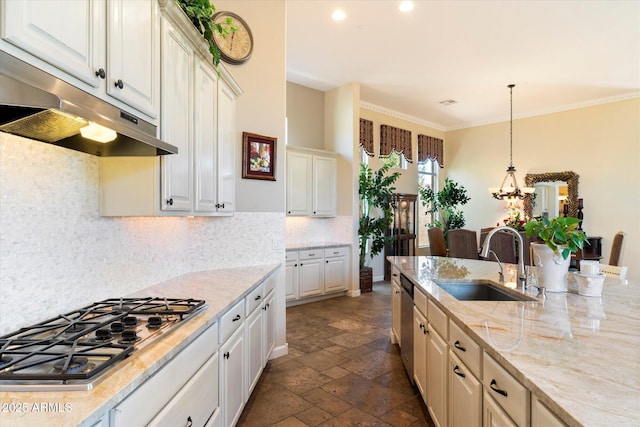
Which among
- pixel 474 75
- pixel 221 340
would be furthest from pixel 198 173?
pixel 474 75

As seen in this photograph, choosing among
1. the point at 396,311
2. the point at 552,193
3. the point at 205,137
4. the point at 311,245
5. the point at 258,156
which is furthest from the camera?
the point at 552,193

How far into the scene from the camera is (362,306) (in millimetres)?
5203

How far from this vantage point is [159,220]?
2402 millimetres

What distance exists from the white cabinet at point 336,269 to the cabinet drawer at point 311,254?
105mm

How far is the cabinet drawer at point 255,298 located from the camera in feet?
7.63

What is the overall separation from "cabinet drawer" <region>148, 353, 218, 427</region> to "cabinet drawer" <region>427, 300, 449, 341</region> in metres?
1.20

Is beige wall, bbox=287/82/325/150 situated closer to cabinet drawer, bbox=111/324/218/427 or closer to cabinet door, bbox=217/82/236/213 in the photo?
cabinet door, bbox=217/82/236/213

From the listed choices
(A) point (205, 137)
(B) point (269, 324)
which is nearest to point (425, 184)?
(B) point (269, 324)

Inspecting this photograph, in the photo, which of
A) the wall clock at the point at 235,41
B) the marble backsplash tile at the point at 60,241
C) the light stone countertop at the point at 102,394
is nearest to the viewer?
the light stone countertop at the point at 102,394

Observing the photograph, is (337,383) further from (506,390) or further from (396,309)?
(506,390)

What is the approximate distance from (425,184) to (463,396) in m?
6.97

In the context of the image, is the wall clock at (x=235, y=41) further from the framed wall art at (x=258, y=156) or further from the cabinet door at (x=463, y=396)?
the cabinet door at (x=463, y=396)

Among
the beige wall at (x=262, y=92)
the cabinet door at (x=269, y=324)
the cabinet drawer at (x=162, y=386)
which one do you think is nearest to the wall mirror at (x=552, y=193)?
the beige wall at (x=262, y=92)

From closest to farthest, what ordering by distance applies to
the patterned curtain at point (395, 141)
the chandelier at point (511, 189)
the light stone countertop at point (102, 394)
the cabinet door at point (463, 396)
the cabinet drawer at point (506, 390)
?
1. the light stone countertop at point (102, 394)
2. the cabinet drawer at point (506, 390)
3. the cabinet door at point (463, 396)
4. the chandelier at point (511, 189)
5. the patterned curtain at point (395, 141)
